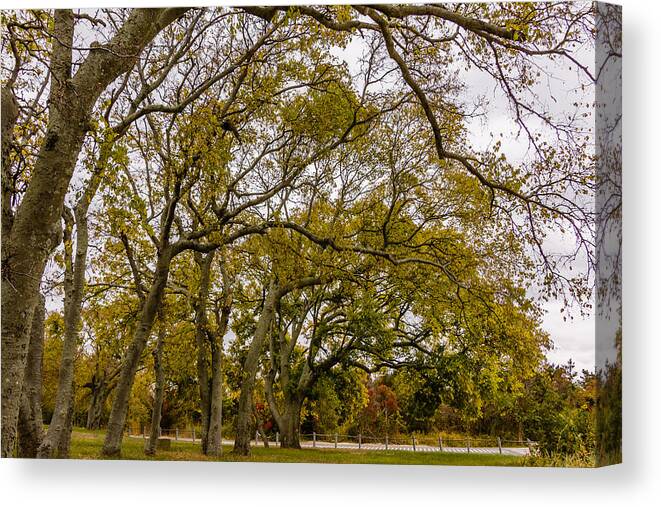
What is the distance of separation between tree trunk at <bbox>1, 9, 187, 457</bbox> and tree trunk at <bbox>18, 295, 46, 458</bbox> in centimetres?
232

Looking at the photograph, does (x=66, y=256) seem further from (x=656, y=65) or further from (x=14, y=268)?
(x=656, y=65)

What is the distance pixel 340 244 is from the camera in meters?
7.95

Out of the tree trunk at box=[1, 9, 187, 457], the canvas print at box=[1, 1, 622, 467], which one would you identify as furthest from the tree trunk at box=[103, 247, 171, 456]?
the tree trunk at box=[1, 9, 187, 457]

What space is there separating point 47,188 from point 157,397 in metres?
Answer: 3.73

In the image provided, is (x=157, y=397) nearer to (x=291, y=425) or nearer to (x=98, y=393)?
(x=98, y=393)

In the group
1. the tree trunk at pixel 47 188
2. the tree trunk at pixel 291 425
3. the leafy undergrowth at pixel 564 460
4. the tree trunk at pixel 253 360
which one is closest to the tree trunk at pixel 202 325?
the tree trunk at pixel 253 360

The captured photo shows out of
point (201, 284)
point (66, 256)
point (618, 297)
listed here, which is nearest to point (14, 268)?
point (66, 256)

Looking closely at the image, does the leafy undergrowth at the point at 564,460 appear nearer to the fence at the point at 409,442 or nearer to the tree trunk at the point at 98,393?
the fence at the point at 409,442

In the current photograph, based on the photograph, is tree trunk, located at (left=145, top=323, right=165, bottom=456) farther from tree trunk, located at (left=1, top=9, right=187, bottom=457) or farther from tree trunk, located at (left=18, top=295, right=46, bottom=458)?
tree trunk, located at (left=1, top=9, right=187, bottom=457)

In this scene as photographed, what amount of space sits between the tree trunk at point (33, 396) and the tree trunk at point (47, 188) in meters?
2.32

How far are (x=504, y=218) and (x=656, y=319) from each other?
175 centimetres

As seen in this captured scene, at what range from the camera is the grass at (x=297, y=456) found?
22.7 feet

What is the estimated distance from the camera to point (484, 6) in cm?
690

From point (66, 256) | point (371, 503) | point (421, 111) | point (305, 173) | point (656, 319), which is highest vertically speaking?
point (421, 111)
